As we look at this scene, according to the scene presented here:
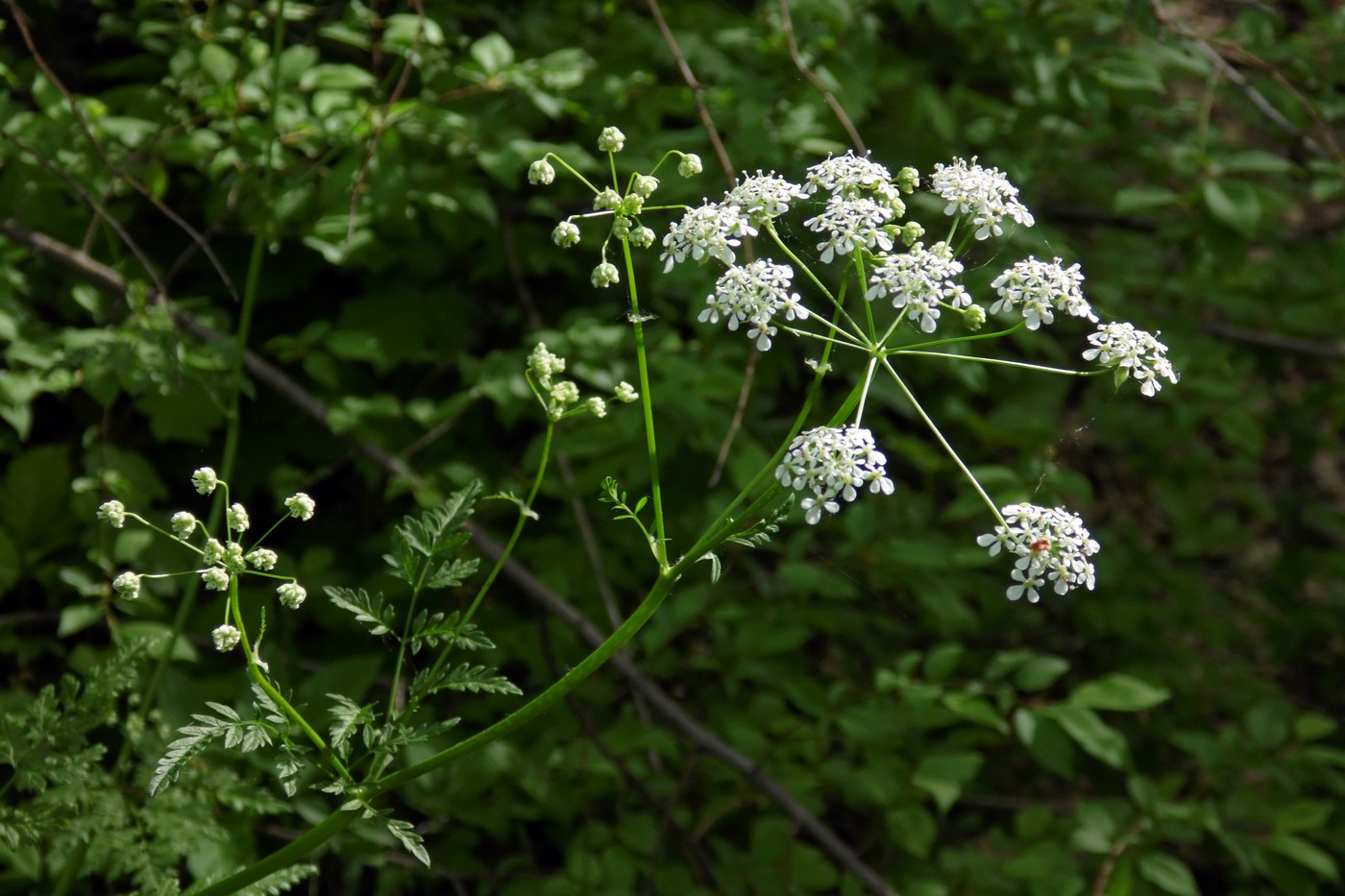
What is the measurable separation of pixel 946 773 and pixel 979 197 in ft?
5.05

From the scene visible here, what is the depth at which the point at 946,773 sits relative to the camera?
8.71ft

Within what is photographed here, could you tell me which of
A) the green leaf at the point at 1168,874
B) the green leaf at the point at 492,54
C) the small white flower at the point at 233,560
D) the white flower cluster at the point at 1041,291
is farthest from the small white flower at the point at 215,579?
the green leaf at the point at 1168,874

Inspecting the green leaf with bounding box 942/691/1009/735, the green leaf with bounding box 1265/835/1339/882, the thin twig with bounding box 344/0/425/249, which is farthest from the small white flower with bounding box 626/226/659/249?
the green leaf with bounding box 1265/835/1339/882

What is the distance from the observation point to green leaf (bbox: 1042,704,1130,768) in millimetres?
2590

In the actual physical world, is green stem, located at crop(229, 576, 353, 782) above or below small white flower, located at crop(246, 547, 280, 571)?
below

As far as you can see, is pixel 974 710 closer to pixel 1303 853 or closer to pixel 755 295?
pixel 1303 853

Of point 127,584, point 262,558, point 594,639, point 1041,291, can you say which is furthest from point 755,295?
point 594,639

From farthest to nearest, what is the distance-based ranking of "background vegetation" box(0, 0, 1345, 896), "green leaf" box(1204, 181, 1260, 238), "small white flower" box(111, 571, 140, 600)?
"green leaf" box(1204, 181, 1260, 238) < "background vegetation" box(0, 0, 1345, 896) < "small white flower" box(111, 571, 140, 600)

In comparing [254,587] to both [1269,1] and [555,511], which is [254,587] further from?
[1269,1]

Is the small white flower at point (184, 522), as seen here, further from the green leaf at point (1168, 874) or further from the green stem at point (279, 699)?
the green leaf at point (1168, 874)

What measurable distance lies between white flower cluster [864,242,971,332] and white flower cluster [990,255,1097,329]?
0.22ft

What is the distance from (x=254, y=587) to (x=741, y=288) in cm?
178

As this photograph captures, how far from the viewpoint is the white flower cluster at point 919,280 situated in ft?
4.79

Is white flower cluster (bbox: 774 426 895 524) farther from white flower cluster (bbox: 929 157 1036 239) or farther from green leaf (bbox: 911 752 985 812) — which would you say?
green leaf (bbox: 911 752 985 812)
